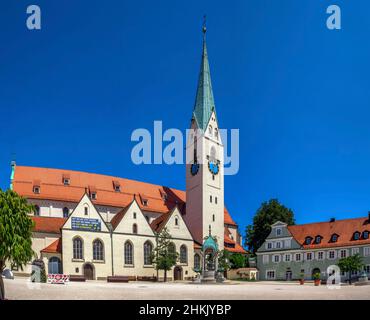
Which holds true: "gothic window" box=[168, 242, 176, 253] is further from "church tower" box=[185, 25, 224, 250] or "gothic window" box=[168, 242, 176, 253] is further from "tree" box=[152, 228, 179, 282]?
"church tower" box=[185, 25, 224, 250]

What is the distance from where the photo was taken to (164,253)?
59.8 meters

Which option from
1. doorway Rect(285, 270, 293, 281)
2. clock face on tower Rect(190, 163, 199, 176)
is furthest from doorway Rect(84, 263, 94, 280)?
doorway Rect(285, 270, 293, 281)

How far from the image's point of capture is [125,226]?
6012cm

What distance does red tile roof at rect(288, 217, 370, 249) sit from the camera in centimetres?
6150

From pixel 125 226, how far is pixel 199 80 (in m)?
28.9

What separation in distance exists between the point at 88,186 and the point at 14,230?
134 ft

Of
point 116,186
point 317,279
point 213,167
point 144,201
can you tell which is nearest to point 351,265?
point 317,279

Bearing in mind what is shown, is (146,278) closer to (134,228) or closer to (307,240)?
(134,228)

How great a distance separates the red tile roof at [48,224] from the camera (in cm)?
5603

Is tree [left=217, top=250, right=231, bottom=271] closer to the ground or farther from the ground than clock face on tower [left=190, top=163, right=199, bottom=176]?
closer to the ground

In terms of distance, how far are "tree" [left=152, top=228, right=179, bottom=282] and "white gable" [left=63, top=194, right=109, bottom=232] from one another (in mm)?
6980

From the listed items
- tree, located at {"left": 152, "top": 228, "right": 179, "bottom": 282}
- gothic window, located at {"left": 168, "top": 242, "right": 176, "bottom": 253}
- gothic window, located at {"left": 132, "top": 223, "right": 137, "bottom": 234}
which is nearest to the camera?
tree, located at {"left": 152, "top": 228, "right": 179, "bottom": 282}

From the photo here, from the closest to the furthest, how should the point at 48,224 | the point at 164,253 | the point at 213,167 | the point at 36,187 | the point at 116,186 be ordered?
1. the point at 48,224
2. the point at 164,253
3. the point at 36,187
4. the point at 116,186
5. the point at 213,167
